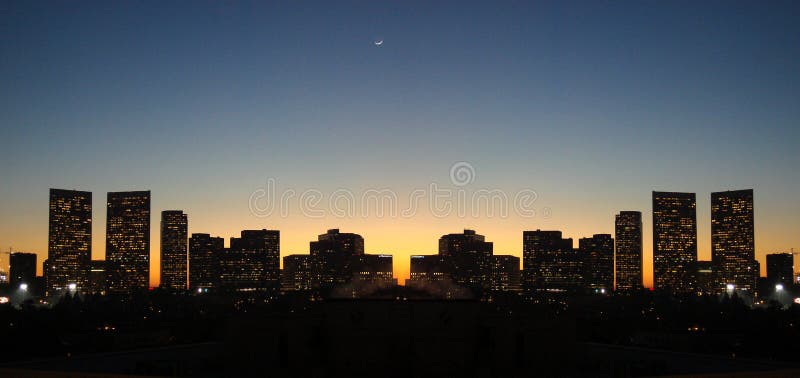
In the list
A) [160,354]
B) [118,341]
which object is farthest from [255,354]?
[118,341]

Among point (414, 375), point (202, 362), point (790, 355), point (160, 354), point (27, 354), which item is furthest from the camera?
point (790, 355)

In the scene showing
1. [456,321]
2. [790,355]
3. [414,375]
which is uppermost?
[456,321]

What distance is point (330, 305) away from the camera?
44250mm

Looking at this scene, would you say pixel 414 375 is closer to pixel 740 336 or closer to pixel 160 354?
pixel 160 354

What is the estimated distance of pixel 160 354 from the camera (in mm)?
52469

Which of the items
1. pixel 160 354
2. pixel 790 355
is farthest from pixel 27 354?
pixel 790 355

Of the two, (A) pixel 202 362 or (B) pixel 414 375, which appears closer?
(B) pixel 414 375

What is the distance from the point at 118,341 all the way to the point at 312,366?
34.4 meters

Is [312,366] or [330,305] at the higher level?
[330,305]

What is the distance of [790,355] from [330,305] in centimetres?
6866

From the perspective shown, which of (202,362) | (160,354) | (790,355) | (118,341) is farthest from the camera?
(790,355)

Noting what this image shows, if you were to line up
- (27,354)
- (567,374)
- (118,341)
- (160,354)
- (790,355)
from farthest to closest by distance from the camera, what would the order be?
(790,355) < (27,354) < (118,341) < (160,354) < (567,374)

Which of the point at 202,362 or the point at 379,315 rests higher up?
the point at 379,315

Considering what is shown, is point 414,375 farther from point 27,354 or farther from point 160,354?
point 27,354
